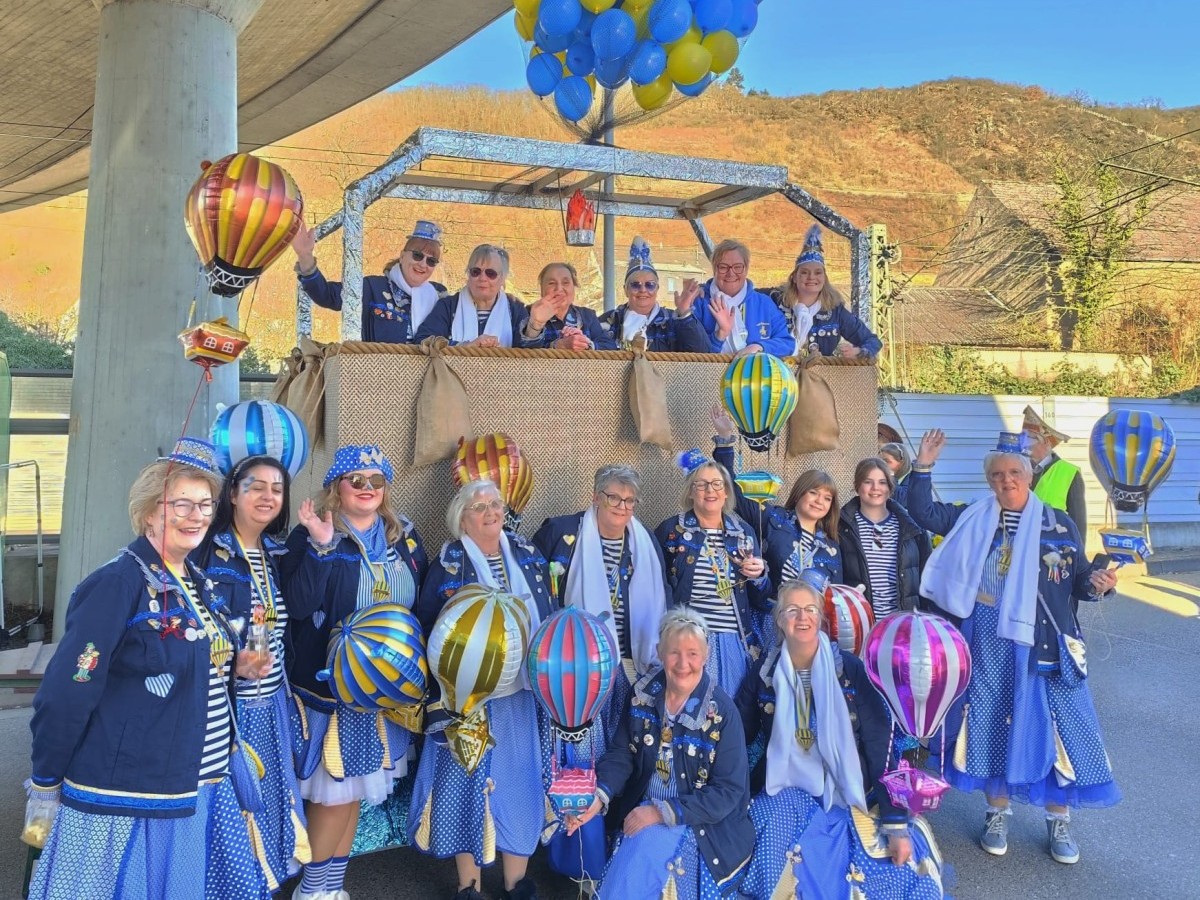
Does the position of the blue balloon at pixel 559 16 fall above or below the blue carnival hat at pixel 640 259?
above

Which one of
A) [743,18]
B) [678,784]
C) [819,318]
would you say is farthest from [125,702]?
[743,18]

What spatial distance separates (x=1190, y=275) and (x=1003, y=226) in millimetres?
8355

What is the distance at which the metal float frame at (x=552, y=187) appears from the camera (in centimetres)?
377

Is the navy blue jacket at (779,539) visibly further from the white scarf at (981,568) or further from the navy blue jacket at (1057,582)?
the navy blue jacket at (1057,582)

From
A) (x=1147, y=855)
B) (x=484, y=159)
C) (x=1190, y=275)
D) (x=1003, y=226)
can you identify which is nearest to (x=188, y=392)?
(x=484, y=159)

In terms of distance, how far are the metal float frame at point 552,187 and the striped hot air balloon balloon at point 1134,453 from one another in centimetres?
150

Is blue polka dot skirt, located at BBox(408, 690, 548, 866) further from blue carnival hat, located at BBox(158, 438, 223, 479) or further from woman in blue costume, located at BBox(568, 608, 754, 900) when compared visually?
blue carnival hat, located at BBox(158, 438, 223, 479)

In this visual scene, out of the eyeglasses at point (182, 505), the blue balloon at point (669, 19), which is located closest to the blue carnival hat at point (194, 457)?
the eyeglasses at point (182, 505)

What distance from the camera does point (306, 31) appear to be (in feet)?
33.1

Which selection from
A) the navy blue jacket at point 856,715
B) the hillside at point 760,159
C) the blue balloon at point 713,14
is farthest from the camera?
the hillside at point 760,159

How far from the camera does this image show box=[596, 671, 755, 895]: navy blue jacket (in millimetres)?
2961

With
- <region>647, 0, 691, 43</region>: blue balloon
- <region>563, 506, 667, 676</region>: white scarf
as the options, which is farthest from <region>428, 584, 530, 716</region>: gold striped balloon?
<region>647, 0, 691, 43</region>: blue balloon

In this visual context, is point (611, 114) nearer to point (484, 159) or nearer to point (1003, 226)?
point (484, 159)

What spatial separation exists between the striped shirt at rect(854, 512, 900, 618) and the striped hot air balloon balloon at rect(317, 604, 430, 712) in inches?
84.6
